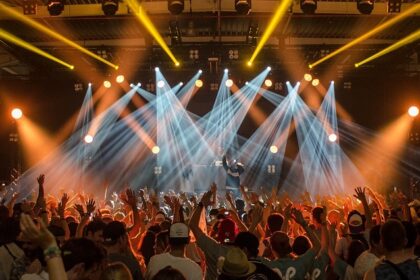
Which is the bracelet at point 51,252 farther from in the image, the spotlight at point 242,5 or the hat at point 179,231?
the spotlight at point 242,5

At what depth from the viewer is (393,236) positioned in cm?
410

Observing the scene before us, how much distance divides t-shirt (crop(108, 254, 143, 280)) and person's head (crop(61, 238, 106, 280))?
56.4 inches

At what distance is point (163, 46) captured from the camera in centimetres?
1623

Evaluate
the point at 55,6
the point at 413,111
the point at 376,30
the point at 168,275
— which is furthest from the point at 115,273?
the point at 413,111

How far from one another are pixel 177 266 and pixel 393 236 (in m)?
1.57

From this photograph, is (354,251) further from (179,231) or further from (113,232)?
(113,232)

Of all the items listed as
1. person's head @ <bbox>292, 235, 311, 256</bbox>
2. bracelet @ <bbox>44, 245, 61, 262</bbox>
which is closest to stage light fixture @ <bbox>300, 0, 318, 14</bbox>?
person's head @ <bbox>292, 235, 311, 256</bbox>

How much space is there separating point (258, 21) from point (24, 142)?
28.3ft

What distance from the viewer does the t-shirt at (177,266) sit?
15.3 feet

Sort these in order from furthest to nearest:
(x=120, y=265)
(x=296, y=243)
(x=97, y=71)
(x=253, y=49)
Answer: (x=97, y=71)
(x=253, y=49)
(x=296, y=243)
(x=120, y=265)

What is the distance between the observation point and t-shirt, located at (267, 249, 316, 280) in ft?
15.8

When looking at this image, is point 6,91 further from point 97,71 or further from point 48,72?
point 97,71

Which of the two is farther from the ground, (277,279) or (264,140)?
(264,140)

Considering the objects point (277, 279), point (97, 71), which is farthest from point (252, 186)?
point (277, 279)
